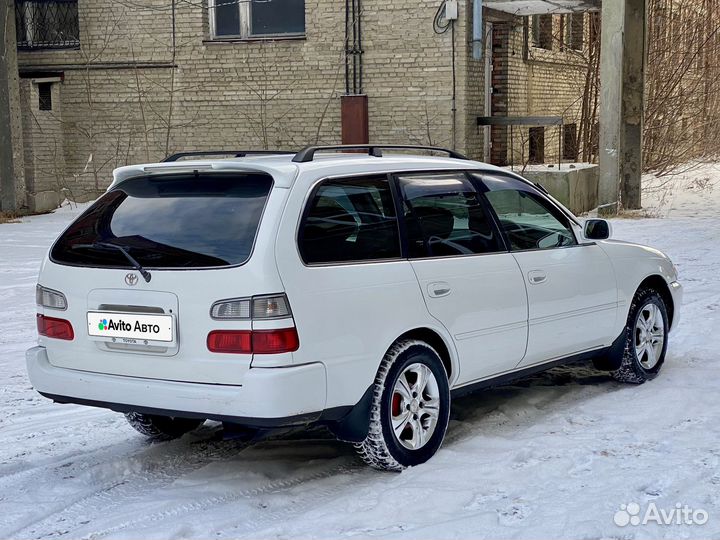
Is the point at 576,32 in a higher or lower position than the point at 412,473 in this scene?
higher

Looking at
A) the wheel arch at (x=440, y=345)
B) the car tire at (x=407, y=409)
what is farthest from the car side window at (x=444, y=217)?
the car tire at (x=407, y=409)

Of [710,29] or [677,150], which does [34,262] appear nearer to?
[677,150]

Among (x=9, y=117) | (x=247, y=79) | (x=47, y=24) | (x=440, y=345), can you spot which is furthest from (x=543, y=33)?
(x=440, y=345)

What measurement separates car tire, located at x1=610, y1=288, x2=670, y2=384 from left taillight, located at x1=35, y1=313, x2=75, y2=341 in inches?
138

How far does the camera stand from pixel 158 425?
5.82 metres

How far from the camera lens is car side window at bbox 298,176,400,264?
4.79 meters

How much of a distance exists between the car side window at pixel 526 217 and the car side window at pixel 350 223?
2.89ft

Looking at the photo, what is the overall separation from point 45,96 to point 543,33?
34.7 ft

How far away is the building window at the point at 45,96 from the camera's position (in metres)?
20.4

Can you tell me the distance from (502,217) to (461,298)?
76 cm

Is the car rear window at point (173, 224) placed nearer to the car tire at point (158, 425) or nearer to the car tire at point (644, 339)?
the car tire at point (158, 425)

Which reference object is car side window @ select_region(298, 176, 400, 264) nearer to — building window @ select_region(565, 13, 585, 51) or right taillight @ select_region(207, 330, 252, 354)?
right taillight @ select_region(207, 330, 252, 354)

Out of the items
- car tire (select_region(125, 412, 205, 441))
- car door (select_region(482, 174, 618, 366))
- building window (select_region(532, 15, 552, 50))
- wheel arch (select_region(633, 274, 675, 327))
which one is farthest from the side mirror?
building window (select_region(532, 15, 552, 50))

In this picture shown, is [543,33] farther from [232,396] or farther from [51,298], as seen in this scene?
[232,396]
